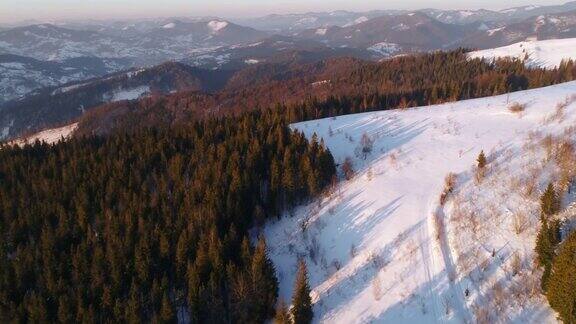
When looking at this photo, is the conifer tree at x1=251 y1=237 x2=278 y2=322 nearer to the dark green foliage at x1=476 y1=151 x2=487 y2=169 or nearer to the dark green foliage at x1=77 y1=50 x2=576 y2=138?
the dark green foliage at x1=476 y1=151 x2=487 y2=169

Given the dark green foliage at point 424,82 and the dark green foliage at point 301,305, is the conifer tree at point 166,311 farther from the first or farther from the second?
the dark green foliage at point 424,82

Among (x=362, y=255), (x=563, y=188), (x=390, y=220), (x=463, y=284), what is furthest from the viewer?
(x=390, y=220)

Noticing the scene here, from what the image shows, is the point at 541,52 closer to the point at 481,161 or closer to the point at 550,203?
the point at 481,161

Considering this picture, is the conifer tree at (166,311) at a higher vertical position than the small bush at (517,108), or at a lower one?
lower

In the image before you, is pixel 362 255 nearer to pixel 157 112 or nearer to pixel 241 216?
pixel 241 216

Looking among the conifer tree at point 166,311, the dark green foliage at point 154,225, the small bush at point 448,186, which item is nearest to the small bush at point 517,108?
the small bush at point 448,186

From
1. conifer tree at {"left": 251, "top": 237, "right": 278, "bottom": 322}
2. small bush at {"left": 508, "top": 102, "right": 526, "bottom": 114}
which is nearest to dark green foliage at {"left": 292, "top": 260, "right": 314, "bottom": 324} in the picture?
conifer tree at {"left": 251, "top": 237, "right": 278, "bottom": 322}

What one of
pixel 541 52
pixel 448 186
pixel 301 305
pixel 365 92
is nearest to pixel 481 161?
pixel 448 186

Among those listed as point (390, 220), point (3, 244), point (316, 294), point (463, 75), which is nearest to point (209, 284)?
point (316, 294)

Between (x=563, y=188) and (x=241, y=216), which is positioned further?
(x=241, y=216)
